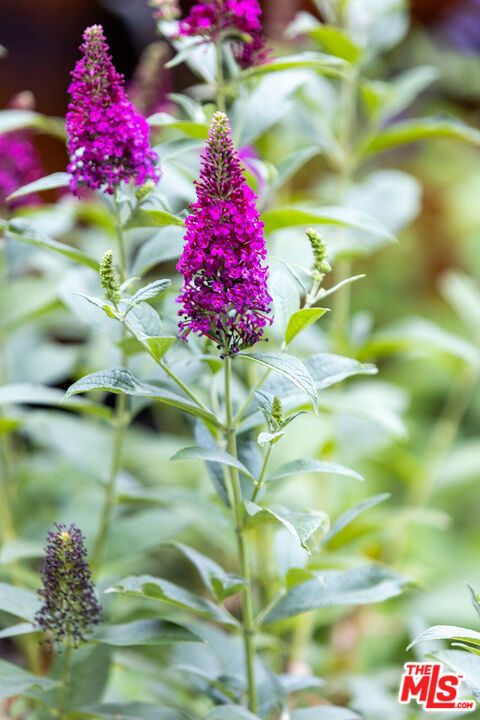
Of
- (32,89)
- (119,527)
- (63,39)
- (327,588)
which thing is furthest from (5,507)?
(63,39)

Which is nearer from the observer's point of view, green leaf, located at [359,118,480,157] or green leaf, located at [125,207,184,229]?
green leaf, located at [125,207,184,229]

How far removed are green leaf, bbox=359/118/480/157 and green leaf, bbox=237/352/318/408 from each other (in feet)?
1.31

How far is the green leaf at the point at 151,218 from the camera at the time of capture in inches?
21.3

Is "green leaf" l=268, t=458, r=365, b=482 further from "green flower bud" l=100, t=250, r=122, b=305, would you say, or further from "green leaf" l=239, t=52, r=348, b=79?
"green leaf" l=239, t=52, r=348, b=79

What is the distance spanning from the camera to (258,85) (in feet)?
2.47

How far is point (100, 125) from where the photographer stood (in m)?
0.53

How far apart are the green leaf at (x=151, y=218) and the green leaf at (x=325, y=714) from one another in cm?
38

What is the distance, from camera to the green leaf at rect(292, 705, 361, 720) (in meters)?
0.60

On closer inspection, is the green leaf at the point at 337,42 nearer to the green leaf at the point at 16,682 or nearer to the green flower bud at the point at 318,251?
the green flower bud at the point at 318,251

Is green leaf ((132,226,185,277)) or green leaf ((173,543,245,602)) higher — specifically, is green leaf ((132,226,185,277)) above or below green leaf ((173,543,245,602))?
above

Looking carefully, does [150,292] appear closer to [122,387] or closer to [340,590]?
[122,387]

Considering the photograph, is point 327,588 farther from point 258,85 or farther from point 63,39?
point 63,39

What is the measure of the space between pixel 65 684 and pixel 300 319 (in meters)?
0.34

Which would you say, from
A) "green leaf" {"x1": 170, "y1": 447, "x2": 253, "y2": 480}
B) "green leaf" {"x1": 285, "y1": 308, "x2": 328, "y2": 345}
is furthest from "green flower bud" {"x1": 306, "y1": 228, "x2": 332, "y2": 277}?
"green leaf" {"x1": 170, "y1": 447, "x2": 253, "y2": 480}
